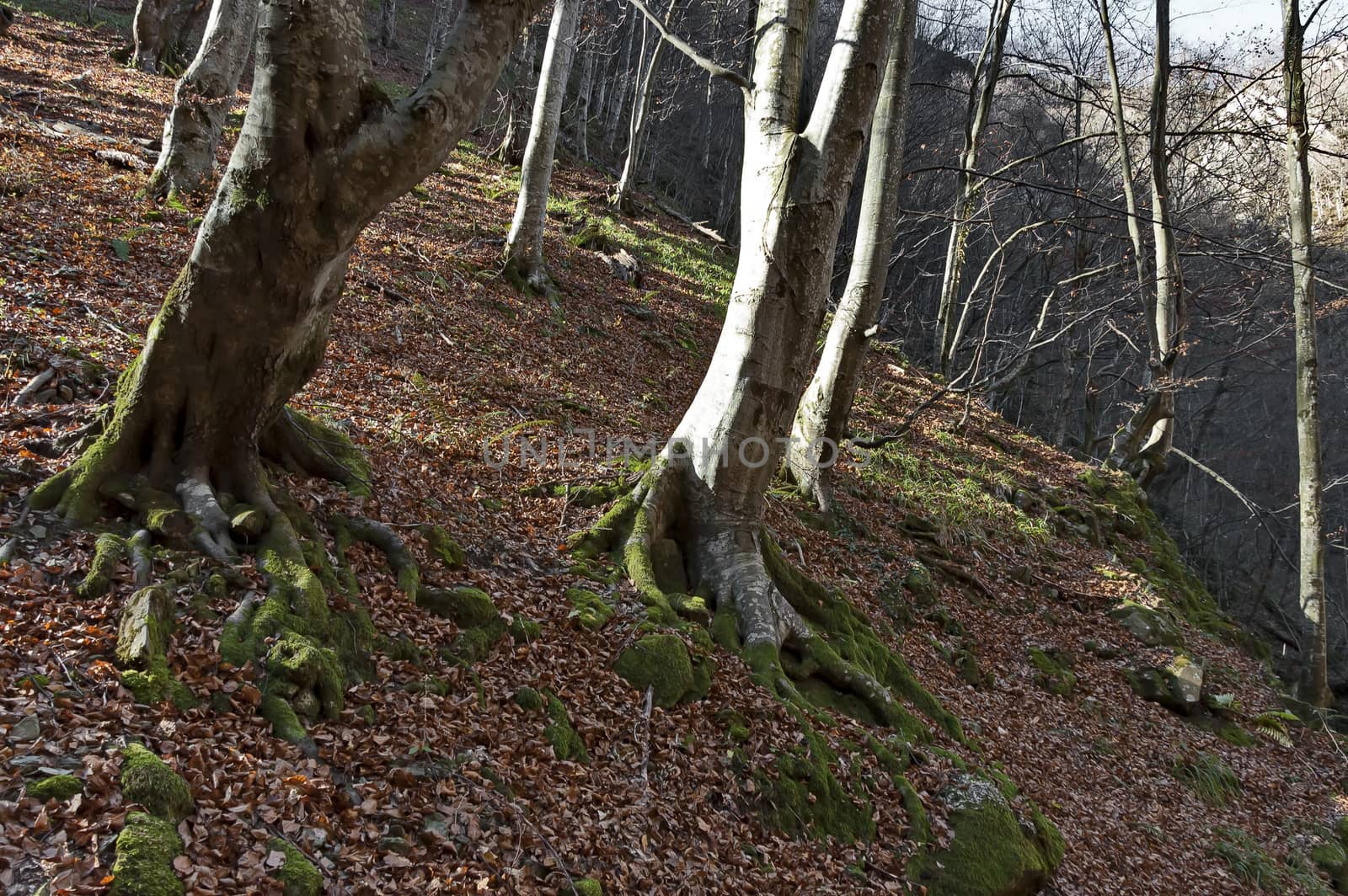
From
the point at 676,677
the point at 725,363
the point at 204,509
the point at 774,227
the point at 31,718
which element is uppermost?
the point at 774,227

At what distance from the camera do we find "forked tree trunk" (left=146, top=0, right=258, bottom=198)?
951cm

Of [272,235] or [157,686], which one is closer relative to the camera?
[157,686]

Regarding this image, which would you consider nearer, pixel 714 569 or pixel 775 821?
pixel 775 821

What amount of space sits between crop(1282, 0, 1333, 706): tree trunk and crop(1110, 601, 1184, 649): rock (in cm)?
231

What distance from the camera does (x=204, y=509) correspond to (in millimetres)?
4082

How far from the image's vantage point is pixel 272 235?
391cm

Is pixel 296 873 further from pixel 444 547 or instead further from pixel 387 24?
pixel 387 24

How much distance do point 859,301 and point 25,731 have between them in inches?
312

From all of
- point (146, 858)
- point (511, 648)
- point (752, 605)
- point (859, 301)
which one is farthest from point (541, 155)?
point (146, 858)

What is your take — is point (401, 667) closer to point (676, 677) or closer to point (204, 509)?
point (204, 509)

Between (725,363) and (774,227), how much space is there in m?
1.09

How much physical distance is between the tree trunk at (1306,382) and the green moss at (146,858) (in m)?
13.2

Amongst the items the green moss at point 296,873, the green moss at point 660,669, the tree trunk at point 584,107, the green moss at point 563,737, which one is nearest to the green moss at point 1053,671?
the green moss at point 660,669

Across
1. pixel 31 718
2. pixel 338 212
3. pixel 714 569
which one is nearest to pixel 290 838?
pixel 31 718
